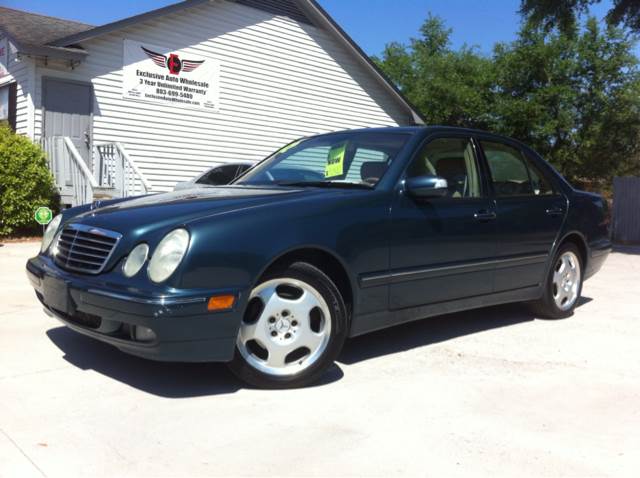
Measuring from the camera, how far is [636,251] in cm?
1332

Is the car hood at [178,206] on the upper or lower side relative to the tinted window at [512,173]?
lower

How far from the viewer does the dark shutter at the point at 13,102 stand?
13.3 m

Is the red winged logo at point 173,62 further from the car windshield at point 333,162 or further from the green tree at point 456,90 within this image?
the green tree at point 456,90

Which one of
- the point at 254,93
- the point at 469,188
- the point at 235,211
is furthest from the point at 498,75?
the point at 235,211

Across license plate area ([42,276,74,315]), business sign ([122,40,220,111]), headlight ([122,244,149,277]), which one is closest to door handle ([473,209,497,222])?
headlight ([122,244,149,277])

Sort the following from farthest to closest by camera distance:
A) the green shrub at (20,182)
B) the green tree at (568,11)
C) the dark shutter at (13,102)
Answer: the green tree at (568,11) → the dark shutter at (13,102) → the green shrub at (20,182)

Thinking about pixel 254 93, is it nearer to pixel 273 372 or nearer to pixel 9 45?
pixel 9 45

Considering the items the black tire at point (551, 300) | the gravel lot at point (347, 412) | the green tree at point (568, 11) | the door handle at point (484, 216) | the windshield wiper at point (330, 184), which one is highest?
the green tree at point (568, 11)

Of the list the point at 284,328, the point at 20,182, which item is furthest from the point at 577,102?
the point at 284,328

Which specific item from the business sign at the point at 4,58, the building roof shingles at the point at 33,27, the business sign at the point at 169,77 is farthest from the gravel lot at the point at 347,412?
the business sign at the point at 4,58

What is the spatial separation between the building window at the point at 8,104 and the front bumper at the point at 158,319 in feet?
36.9

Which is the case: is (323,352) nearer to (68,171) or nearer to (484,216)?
(484,216)

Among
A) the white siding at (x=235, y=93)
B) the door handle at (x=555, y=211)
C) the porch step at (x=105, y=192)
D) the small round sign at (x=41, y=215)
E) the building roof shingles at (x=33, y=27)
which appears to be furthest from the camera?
the white siding at (x=235, y=93)

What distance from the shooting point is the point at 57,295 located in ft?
12.0
